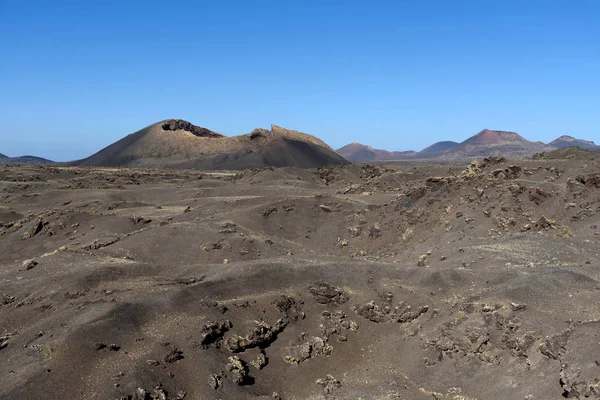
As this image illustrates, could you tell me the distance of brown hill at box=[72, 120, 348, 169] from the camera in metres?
121

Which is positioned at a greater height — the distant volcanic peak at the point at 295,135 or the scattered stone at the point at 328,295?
the distant volcanic peak at the point at 295,135

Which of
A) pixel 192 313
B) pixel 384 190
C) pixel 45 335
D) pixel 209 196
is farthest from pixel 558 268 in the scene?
pixel 209 196

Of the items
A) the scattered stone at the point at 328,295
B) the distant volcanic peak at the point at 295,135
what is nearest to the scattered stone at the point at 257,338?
the scattered stone at the point at 328,295

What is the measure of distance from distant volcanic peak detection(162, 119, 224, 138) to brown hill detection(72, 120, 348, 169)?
296mm

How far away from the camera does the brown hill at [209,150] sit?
398 feet

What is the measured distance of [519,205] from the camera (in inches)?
1055

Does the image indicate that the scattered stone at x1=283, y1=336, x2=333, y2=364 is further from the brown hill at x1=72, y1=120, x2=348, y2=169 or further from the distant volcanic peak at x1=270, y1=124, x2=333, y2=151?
the distant volcanic peak at x1=270, y1=124, x2=333, y2=151

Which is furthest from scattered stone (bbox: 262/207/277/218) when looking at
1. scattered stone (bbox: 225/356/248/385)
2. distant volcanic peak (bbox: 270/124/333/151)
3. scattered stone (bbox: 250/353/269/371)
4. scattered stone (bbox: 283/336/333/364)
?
distant volcanic peak (bbox: 270/124/333/151)

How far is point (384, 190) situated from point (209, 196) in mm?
18496

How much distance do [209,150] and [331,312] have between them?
4583 inches

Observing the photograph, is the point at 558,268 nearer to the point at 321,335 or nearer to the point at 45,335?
the point at 321,335

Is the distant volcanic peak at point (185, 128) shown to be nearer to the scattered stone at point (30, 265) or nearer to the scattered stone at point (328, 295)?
the scattered stone at point (30, 265)

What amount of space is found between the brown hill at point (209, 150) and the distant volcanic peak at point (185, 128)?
0.97 feet

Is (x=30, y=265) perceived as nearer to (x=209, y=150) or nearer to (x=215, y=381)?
(x=215, y=381)
